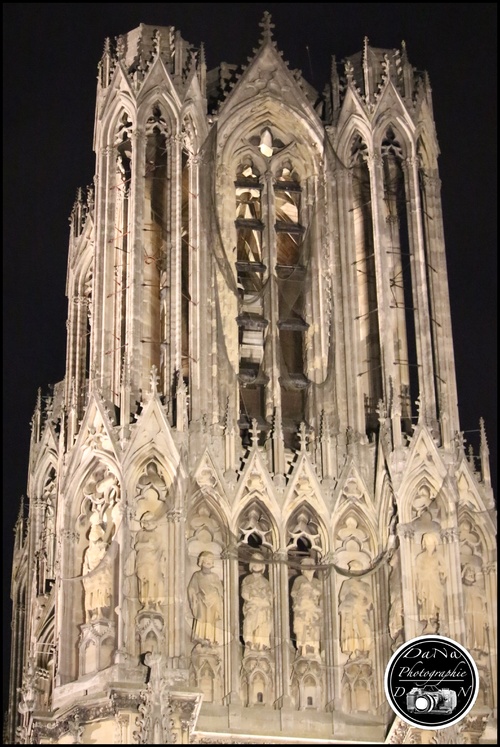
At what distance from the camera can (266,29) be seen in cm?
4806

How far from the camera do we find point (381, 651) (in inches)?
1618

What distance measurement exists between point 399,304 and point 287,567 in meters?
6.46

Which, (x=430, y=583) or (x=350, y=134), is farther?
(x=350, y=134)

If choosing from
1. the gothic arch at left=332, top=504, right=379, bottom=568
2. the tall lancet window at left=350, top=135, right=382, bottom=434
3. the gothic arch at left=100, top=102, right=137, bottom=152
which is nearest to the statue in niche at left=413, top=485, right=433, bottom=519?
the gothic arch at left=332, top=504, right=379, bottom=568

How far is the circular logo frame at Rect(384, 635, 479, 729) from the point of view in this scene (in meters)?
39.1

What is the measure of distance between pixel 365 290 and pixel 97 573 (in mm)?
8938

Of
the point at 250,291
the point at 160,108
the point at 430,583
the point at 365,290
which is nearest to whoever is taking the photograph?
the point at 430,583

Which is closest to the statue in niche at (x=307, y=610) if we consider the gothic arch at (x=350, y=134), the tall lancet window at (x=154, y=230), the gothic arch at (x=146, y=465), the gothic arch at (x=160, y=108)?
the gothic arch at (x=146, y=465)

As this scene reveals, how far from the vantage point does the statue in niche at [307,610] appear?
41.1 meters

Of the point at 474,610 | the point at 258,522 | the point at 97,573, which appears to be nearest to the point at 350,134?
the point at 258,522

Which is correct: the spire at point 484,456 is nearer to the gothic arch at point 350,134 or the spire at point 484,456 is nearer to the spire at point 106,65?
the gothic arch at point 350,134

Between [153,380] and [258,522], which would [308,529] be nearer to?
[258,522]

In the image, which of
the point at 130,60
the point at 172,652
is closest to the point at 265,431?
the point at 172,652

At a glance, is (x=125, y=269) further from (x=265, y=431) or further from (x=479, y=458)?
(x=479, y=458)
